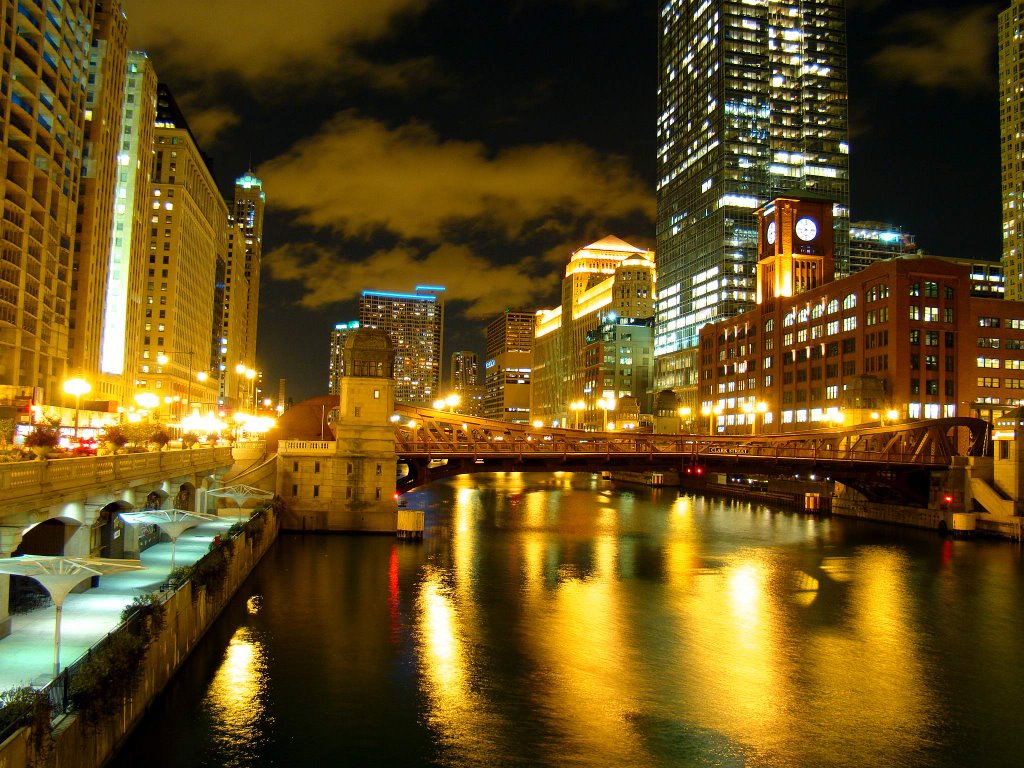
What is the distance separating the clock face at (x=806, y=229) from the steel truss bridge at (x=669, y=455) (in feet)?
216

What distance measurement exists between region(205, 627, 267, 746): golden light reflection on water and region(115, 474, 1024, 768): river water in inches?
4.3

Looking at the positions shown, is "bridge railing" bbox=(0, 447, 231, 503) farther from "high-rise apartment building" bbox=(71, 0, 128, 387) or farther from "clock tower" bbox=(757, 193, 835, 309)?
"clock tower" bbox=(757, 193, 835, 309)

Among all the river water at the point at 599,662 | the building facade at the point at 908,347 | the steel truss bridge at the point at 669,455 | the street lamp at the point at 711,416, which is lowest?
the river water at the point at 599,662

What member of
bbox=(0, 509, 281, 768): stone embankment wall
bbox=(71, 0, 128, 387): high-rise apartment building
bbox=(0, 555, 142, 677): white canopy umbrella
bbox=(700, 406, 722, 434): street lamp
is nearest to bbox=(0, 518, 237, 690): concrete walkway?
bbox=(0, 555, 142, 677): white canopy umbrella

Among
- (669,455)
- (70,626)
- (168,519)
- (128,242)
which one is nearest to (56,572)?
(70,626)

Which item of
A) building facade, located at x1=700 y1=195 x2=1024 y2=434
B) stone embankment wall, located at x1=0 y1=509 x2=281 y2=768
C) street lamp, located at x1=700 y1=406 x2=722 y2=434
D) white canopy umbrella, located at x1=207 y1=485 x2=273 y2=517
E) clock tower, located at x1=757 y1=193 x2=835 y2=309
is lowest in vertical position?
stone embankment wall, located at x1=0 y1=509 x2=281 y2=768

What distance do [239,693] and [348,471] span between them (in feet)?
117

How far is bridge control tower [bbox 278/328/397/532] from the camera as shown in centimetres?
6412

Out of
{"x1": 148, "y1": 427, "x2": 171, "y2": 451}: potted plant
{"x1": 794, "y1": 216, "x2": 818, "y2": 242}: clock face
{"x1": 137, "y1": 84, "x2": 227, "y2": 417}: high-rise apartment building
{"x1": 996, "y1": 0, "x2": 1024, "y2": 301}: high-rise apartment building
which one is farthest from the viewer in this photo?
{"x1": 996, "y1": 0, "x2": 1024, "y2": 301}: high-rise apartment building

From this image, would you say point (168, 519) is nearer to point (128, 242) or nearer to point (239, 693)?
point (239, 693)

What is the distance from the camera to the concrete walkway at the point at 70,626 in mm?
22513

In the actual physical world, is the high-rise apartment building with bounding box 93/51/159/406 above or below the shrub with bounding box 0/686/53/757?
above

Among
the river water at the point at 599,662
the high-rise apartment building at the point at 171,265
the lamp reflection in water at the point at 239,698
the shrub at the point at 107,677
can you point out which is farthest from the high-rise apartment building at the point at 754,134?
the shrub at the point at 107,677

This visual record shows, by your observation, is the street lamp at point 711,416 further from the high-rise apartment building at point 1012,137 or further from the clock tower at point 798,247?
the high-rise apartment building at point 1012,137
